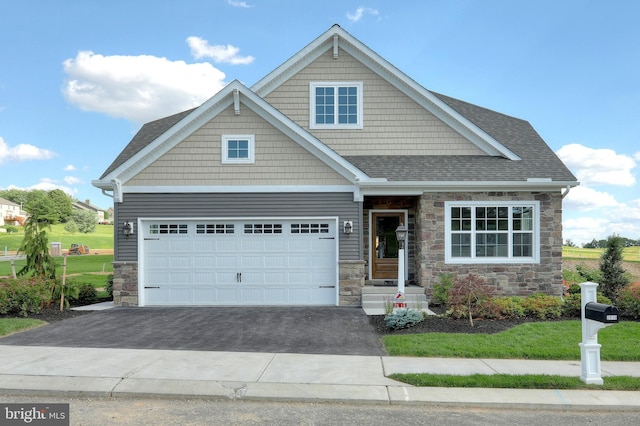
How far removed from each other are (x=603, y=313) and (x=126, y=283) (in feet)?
36.5

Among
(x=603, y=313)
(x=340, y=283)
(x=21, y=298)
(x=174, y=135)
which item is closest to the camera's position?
(x=603, y=313)

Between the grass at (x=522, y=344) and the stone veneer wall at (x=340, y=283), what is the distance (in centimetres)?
370

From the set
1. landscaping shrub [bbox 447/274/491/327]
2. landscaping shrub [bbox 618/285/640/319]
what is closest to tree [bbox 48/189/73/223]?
landscaping shrub [bbox 447/274/491/327]

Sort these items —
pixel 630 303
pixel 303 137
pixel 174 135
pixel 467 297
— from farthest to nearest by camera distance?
pixel 174 135 → pixel 303 137 → pixel 630 303 → pixel 467 297

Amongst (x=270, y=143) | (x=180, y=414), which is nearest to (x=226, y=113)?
(x=270, y=143)

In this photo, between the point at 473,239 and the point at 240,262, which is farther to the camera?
the point at 473,239

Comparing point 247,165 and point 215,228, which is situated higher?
point 247,165

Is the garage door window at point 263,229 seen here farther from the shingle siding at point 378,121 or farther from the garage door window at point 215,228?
the shingle siding at point 378,121

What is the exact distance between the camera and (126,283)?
12.2m

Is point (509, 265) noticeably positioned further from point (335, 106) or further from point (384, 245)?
point (335, 106)

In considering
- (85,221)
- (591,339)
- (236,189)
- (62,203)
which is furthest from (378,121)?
(62,203)

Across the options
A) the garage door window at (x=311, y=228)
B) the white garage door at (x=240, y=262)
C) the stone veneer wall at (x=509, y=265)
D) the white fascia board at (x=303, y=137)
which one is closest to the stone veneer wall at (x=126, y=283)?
the white garage door at (x=240, y=262)

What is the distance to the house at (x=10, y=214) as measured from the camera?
9602cm

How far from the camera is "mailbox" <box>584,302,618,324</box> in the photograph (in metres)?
5.78
